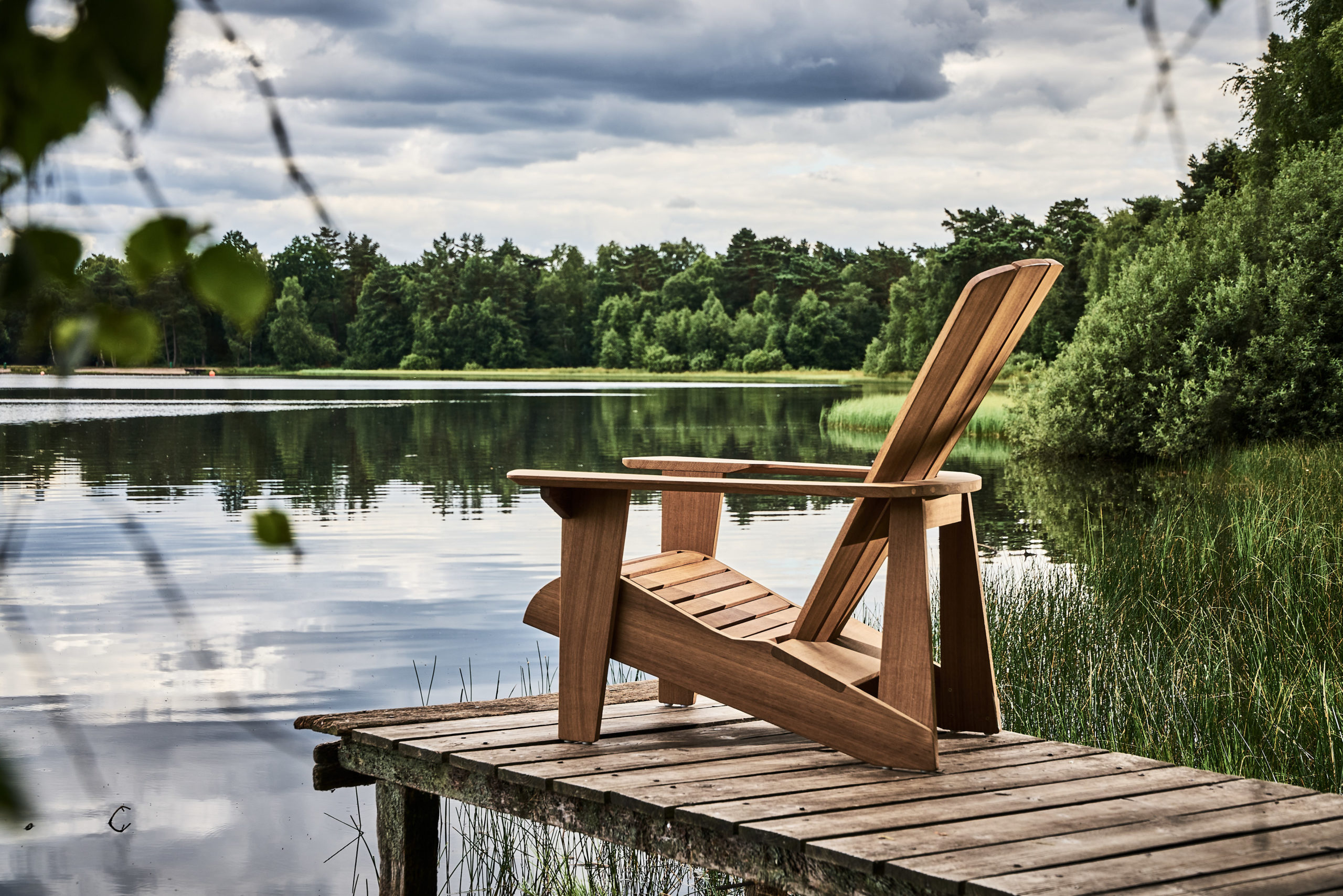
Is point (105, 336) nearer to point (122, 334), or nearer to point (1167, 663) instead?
point (122, 334)

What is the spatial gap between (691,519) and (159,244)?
3.45 m

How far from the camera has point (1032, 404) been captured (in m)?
20.2

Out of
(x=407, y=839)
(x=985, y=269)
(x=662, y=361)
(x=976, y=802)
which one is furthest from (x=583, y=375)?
(x=976, y=802)

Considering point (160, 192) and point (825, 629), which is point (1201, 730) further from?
point (160, 192)

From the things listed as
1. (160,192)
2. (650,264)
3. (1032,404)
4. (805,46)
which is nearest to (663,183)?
(650,264)

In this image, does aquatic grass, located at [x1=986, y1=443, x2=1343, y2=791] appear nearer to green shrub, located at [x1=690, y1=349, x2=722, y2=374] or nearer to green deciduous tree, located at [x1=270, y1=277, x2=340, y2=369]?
green deciduous tree, located at [x1=270, y1=277, x2=340, y2=369]

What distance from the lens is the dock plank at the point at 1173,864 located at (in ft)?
7.70

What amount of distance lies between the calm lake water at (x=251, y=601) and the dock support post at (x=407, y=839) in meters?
0.70

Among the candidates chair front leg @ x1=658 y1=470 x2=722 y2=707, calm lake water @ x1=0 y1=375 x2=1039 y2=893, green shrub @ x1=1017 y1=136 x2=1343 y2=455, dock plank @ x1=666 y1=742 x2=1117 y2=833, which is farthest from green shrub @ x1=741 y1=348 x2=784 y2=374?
dock plank @ x1=666 y1=742 x2=1117 y2=833

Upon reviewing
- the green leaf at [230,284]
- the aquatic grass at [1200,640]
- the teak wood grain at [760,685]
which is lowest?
the aquatic grass at [1200,640]

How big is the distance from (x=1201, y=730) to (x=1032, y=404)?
644 inches

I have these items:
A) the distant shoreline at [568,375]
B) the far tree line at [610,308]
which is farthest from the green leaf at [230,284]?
the distant shoreline at [568,375]

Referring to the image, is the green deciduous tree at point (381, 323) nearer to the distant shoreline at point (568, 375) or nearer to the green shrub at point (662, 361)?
the distant shoreline at point (568, 375)

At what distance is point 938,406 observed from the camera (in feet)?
10.4
